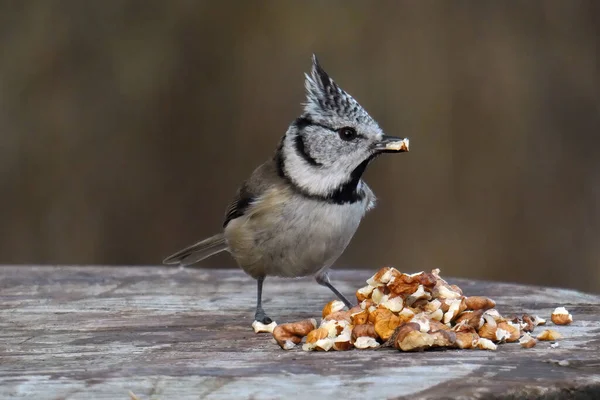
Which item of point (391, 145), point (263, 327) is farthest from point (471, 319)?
point (391, 145)

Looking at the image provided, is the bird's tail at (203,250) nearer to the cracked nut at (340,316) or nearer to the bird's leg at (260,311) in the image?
the bird's leg at (260,311)

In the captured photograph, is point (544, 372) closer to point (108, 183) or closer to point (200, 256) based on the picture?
point (200, 256)

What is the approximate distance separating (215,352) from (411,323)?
58 centimetres

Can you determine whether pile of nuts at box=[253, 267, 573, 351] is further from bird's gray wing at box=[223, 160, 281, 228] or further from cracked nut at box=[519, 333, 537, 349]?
bird's gray wing at box=[223, 160, 281, 228]

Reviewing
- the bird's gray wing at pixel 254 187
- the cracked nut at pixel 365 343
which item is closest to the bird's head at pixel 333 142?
the bird's gray wing at pixel 254 187

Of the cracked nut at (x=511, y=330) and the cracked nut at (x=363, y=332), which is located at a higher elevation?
the cracked nut at (x=511, y=330)

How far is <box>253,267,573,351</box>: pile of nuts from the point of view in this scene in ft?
10.2

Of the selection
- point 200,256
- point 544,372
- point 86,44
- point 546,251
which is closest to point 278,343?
point 544,372

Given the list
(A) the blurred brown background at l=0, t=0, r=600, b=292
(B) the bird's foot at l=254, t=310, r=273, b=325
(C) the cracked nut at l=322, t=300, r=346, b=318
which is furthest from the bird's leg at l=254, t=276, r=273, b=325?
(A) the blurred brown background at l=0, t=0, r=600, b=292

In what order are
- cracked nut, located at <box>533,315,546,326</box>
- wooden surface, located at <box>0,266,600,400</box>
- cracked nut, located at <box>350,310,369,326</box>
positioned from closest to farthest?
wooden surface, located at <box>0,266,600,400</box>
cracked nut, located at <box>350,310,369,326</box>
cracked nut, located at <box>533,315,546,326</box>

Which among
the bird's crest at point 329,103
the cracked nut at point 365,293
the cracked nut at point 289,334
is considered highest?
the bird's crest at point 329,103

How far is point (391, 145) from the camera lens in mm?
3760

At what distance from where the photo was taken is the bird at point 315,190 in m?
3.76

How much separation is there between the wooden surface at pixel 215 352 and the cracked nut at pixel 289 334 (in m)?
0.04
